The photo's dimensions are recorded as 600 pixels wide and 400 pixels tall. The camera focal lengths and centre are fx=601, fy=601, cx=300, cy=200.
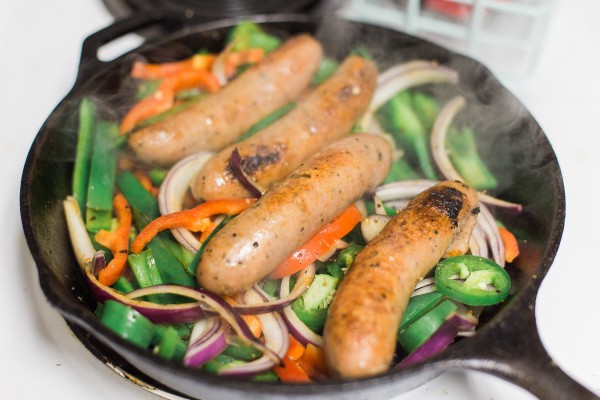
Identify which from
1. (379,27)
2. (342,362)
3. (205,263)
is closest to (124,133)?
(205,263)

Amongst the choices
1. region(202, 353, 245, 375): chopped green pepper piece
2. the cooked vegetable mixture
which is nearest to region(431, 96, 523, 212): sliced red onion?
the cooked vegetable mixture

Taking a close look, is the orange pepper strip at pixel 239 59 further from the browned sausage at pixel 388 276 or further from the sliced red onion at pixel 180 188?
the browned sausage at pixel 388 276

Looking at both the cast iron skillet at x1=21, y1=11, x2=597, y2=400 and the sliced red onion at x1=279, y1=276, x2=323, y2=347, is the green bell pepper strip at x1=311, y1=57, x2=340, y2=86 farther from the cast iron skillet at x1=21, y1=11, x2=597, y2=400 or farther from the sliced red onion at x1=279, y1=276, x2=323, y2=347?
the sliced red onion at x1=279, y1=276, x2=323, y2=347

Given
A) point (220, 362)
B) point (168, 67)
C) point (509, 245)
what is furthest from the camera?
point (168, 67)

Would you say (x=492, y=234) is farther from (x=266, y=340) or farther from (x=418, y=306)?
(x=266, y=340)

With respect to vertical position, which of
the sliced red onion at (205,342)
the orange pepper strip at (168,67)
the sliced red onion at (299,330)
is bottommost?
the sliced red onion at (299,330)

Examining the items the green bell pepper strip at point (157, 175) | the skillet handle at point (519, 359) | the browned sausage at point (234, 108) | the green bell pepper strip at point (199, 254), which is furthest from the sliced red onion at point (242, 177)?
the skillet handle at point (519, 359)

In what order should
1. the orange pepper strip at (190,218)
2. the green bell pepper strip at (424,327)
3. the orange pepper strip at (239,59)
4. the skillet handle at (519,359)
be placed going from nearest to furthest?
the skillet handle at (519,359) → the green bell pepper strip at (424,327) → the orange pepper strip at (190,218) → the orange pepper strip at (239,59)

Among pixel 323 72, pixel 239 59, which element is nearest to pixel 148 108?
pixel 239 59
